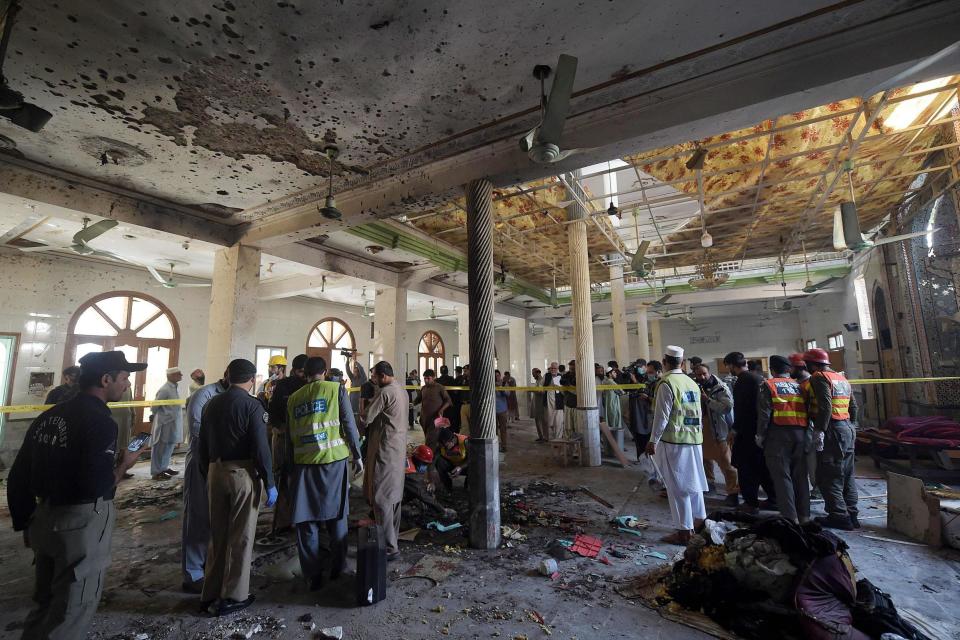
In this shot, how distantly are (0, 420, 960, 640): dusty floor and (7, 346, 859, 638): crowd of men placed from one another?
0.68 feet

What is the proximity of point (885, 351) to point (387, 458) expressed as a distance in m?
10.7

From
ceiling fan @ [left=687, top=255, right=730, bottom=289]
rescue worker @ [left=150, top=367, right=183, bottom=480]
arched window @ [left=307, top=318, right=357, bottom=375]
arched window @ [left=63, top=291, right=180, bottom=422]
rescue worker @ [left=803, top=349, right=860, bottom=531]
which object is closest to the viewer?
rescue worker @ [left=803, top=349, right=860, bottom=531]

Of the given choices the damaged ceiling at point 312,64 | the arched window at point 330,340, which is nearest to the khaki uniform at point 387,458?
the damaged ceiling at point 312,64

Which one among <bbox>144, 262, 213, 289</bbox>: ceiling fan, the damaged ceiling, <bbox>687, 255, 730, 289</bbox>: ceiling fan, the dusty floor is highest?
<bbox>687, 255, 730, 289</bbox>: ceiling fan

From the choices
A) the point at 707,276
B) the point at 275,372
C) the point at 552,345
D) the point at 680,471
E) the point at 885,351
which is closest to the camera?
the point at 680,471

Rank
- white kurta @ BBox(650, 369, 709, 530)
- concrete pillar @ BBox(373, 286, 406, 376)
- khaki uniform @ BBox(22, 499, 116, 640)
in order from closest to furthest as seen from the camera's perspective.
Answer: khaki uniform @ BBox(22, 499, 116, 640), white kurta @ BBox(650, 369, 709, 530), concrete pillar @ BBox(373, 286, 406, 376)

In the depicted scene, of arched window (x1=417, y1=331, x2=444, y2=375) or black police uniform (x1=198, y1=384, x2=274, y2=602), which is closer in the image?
black police uniform (x1=198, y1=384, x2=274, y2=602)

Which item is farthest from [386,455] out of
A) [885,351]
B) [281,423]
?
[885,351]

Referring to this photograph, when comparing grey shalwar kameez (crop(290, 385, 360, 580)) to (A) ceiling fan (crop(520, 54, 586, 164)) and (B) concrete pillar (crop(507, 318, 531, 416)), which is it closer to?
(A) ceiling fan (crop(520, 54, 586, 164))

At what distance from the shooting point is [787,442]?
380cm

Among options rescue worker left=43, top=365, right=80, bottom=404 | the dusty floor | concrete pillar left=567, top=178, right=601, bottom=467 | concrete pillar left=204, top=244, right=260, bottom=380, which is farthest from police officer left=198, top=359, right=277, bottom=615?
concrete pillar left=567, top=178, right=601, bottom=467

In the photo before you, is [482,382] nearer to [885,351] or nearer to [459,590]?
[459,590]

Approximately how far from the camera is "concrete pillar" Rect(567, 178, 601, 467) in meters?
6.50

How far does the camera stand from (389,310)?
9102 millimetres
